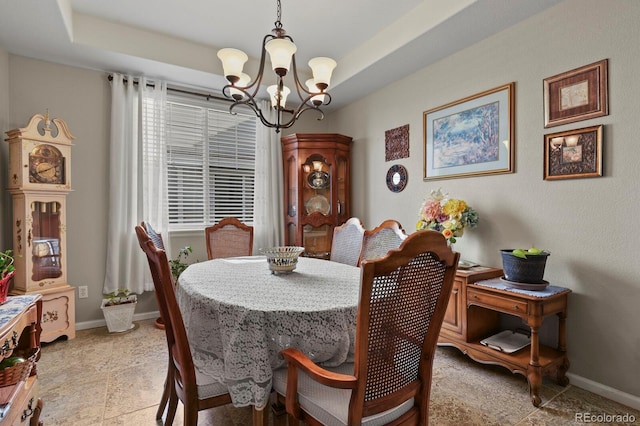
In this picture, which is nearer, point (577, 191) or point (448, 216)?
point (577, 191)

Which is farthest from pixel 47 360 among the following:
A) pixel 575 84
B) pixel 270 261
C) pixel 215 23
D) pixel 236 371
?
pixel 575 84

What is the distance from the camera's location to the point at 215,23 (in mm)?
2811

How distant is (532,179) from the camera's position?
2324 mm

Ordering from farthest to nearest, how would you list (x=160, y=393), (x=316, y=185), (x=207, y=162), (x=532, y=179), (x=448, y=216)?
(x=316, y=185), (x=207, y=162), (x=448, y=216), (x=532, y=179), (x=160, y=393)

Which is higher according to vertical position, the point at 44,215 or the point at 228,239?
the point at 44,215

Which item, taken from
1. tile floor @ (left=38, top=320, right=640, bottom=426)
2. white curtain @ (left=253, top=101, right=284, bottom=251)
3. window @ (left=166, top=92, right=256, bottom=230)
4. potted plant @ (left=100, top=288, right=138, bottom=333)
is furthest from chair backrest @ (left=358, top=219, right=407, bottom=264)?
potted plant @ (left=100, top=288, right=138, bottom=333)

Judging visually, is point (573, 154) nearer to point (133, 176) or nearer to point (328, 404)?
point (328, 404)

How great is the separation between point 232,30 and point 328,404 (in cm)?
306

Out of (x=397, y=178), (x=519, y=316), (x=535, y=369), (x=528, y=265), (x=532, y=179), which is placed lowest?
(x=535, y=369)

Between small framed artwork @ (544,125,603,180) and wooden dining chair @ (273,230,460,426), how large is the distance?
5.25 feet

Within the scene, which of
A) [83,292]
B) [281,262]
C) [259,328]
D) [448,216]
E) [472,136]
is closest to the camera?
[259,328]

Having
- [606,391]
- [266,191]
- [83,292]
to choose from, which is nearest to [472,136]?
[606,391]

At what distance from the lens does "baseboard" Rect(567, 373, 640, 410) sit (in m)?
1.87

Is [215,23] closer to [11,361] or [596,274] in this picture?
[11,361]
